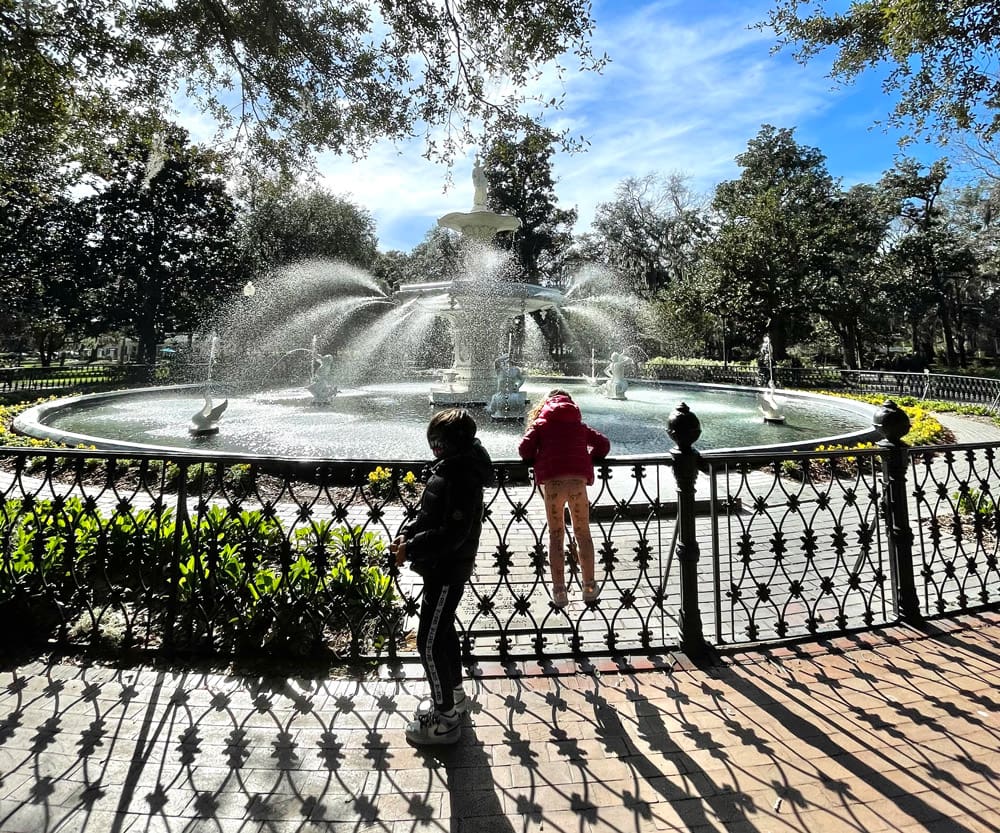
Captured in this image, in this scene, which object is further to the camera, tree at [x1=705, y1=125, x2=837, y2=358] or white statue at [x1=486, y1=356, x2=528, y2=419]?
tree at [x1=705, y1=125, x2=837, y2=358]

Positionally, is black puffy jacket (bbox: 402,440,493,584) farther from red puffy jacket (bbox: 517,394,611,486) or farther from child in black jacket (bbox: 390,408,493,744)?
red puffy jacket (bbox: 517,394,611,486)

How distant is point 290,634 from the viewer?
3473 millimetres

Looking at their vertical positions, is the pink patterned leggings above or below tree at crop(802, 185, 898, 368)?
below

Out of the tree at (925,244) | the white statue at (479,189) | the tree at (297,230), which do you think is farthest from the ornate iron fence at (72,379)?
the tree at (925,244)

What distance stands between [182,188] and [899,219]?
5275cm

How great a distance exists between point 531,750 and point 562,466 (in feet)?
5.92

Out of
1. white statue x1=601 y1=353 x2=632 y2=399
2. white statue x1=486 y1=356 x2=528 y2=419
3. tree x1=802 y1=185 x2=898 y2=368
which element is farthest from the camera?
tree x1=802 y1=185 x2=898 y2=368

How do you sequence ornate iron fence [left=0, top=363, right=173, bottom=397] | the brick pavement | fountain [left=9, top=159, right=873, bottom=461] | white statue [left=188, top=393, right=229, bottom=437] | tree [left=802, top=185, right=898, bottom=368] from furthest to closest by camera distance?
tree [left=802, top=185, right=898, bottom=368] < ornate iron fence [left=0, top=363, right=173, bottom=397] < white statue [left=188, top=393, right=229, bottom=437] < fountain [left=9, top=159, right=873, bottom=461] < the brick pavement

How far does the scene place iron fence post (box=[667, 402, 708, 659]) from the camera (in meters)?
3.51

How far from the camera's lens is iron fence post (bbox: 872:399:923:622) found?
3.87m

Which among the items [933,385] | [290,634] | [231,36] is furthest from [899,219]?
[290,634]

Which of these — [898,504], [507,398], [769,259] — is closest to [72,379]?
[507,398]

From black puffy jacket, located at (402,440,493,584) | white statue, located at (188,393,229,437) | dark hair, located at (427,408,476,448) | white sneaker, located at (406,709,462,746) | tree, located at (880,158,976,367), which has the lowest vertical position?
white sneaker, located at (406,709,462,746)

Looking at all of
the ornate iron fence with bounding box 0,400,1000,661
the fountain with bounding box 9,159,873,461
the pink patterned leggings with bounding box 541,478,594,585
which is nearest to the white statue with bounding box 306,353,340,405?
the fountain with bounding box 9,159,873,461
